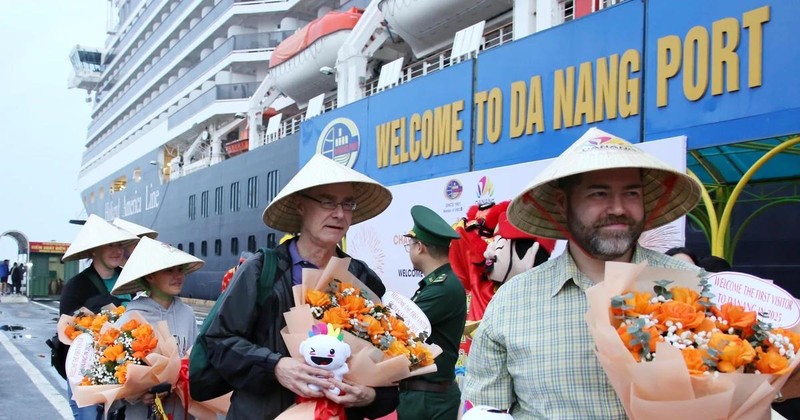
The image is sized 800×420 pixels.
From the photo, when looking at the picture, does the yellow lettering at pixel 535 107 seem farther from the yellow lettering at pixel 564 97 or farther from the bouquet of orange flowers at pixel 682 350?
the bouquet of orange flowers at pixel 682 350

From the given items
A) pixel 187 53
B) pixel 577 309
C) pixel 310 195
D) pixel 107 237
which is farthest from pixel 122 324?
pixel 187 53

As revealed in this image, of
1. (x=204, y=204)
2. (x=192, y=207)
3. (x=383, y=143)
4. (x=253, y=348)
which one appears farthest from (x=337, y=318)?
(x=192, y=207)

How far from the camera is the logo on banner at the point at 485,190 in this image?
306 inches

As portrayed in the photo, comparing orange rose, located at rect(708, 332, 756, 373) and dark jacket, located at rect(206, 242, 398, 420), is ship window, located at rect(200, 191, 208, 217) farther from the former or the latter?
orange rose, located at rect(708, 332, 756, 373)

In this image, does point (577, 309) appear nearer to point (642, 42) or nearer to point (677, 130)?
point (677, 130)

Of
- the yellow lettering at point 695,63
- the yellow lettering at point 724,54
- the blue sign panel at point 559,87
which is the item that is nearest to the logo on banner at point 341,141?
the blue sign panel at point 559,87

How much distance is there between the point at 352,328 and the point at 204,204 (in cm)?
2296

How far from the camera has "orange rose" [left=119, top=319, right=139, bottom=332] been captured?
12.0 ft

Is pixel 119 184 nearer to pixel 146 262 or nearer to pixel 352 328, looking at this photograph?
pixel 146 262

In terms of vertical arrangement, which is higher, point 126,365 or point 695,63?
point 695,63

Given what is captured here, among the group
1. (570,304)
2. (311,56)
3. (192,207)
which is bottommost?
(570,304)

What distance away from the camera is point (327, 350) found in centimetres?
224

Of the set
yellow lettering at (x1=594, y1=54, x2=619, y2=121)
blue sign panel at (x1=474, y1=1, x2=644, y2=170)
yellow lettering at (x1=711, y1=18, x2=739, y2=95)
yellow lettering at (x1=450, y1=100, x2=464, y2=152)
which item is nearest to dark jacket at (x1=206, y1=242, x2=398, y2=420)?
yellow lettering at (x1=711, y1=18, x2=739, y2=95)

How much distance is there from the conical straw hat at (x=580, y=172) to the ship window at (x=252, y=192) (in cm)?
1845
